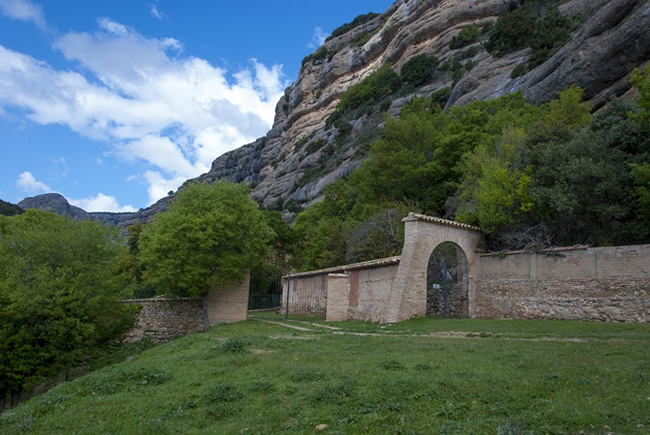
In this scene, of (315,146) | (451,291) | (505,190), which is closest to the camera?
(505,190)

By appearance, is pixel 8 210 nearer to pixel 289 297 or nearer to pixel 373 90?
pixel 373 90

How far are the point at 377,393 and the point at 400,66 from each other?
297 ft

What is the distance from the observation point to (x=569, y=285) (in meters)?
17.8

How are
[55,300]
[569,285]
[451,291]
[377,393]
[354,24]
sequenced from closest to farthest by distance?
[377,393] → [569,285] → [55,300] → [451,291] → [354,24]

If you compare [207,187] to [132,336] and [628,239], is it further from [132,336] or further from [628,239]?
[628,239]

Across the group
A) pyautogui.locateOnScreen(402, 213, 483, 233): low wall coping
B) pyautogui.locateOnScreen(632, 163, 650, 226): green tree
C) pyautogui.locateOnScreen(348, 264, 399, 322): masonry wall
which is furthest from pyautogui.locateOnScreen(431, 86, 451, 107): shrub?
pyautogui.locateOnScreen(632, 163, 650, 226): green tree

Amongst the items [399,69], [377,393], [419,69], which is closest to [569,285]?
[377,393]

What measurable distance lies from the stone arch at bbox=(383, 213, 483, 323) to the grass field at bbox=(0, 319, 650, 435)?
8.80 meters

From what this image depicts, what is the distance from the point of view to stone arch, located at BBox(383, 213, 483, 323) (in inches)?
819

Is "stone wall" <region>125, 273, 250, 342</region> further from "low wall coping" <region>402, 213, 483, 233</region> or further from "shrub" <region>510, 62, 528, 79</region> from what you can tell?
"shrub" <region>510, 62, 528, 79</region>

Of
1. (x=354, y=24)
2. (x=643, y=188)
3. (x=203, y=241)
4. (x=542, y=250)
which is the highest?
(x=354, y=24)

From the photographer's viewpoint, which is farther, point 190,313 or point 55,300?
point 190,313

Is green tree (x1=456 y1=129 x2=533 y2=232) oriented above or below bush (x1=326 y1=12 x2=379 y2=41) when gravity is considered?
below

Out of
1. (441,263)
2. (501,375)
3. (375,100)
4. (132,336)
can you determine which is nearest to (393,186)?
(441,263)
